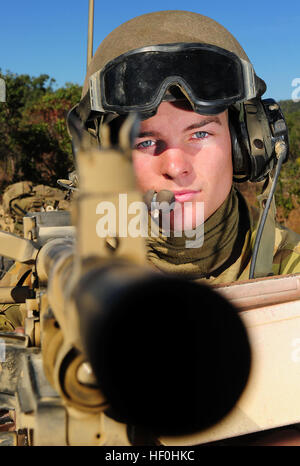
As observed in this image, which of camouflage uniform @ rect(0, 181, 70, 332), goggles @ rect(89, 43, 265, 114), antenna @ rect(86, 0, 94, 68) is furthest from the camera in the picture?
camouflage uniform @ rect(0, 181, 70, 332)

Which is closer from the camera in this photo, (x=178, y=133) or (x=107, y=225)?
(x=107, y=225)

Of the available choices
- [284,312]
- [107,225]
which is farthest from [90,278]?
[284,312]

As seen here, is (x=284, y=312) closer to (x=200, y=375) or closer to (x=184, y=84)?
(x=200, y=375)

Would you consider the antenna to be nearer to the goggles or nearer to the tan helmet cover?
the tan helmet cover

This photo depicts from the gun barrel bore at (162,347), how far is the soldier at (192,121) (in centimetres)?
172

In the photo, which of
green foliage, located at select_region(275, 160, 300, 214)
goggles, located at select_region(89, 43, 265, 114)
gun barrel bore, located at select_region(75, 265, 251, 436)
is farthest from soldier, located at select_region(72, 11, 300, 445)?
green foliage, located at select_region(275, 160, 300, 214)

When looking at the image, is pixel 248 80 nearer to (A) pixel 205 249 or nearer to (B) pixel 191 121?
(B) pixel 191 121

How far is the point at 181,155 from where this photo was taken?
246cm

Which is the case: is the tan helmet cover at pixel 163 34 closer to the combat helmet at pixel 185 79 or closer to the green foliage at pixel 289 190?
the combat helmet at pixel 185 79

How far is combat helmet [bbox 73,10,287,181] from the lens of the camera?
242cm

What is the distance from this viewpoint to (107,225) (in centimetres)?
90

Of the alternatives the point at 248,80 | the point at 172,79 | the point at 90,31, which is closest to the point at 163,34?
the point at 172,79
